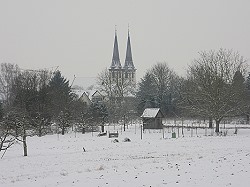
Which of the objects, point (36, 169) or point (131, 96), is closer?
point (36, 169)

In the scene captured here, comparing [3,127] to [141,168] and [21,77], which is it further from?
[21,77]

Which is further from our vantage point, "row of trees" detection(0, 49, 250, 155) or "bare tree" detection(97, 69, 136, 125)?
"bare tree" detection(97, 69, 136, 125)

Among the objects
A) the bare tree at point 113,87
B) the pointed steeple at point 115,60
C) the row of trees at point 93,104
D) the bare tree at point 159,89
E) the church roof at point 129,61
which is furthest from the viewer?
the church roof at point 129,61

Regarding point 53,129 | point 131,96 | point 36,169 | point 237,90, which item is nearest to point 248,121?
point 237,90

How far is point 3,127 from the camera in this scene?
2994 cm

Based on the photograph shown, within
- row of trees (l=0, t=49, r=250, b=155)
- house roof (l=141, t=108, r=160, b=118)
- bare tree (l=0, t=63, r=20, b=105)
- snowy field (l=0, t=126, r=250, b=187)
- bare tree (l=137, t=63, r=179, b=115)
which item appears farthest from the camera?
bare tree (l=0, t=63, r=20, b=105)

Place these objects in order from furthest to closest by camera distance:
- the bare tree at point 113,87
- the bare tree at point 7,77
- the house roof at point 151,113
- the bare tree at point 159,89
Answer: the bare tree at point 113,87, the bare tree at point 7,77, the bare tree at point 159,89, the house roof at point 151,113

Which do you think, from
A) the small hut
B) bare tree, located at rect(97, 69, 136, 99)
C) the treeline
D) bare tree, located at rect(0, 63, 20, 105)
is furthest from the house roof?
bare tree, located at rect(0, 63, 20, 105)

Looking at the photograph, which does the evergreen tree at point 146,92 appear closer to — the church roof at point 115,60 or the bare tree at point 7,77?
the bare tree at point 7,77

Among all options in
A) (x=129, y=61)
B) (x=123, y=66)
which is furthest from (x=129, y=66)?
(x=123, y=66)

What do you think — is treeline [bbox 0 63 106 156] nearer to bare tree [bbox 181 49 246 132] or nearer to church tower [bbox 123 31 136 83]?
bare tree [bbox 181 49 246 132]

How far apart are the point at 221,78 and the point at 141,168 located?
28.8 meters

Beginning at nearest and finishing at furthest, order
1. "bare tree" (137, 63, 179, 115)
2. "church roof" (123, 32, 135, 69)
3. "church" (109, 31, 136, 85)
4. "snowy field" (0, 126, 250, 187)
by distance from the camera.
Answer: "snowy field" (0, 126, 250, 187) < "bare tree" (137, 63, 179, 115) < "church" (109, 31, 136, 85) < "church roof" (123, 32, 135, 69)

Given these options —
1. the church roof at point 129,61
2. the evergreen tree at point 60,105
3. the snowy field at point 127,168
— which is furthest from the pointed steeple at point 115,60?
the snowy field at point 127,168
